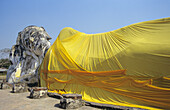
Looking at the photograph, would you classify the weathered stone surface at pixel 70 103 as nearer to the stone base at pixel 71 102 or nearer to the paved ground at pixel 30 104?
the stone base at pixel 71 102

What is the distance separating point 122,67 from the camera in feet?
17.6

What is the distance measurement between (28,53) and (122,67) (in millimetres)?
9782

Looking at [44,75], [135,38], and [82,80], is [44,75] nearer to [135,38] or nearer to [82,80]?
[82,80]

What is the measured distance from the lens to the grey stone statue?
456 inches

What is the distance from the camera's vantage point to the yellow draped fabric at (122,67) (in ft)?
15.2

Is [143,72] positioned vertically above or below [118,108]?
above

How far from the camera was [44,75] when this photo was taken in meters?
8.77

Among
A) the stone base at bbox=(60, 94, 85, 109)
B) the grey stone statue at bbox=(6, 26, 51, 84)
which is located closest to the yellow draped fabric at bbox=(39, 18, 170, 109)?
the stone base at bbox=(60, 94, 85, 109)

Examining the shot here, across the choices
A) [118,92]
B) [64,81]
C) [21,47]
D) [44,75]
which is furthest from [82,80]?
[21,47]

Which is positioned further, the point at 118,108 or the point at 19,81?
the point at 19,81

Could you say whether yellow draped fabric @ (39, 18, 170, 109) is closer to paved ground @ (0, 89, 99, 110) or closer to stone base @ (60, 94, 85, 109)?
stone base @ (60, 94, 85, 109)

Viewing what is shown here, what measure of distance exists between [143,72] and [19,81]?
972cm

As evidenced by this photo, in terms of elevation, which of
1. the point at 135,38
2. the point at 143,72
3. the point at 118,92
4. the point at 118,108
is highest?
the point at 135,38

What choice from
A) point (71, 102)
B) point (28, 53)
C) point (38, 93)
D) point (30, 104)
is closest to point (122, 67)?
point (71, 102)
